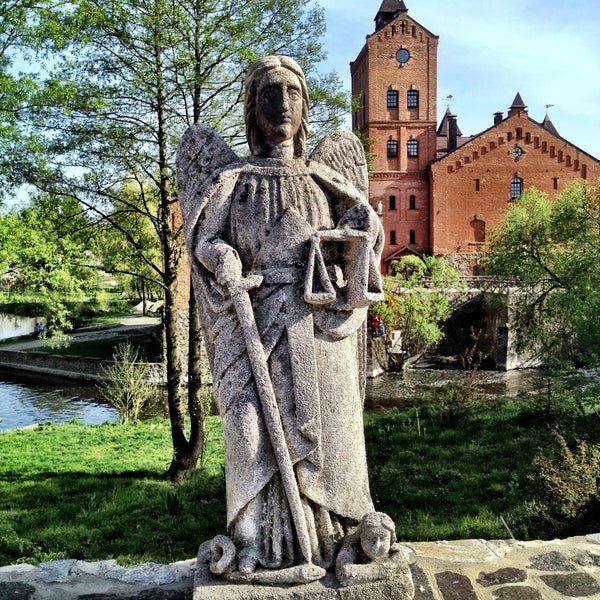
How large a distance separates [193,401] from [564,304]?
9217 millimetres

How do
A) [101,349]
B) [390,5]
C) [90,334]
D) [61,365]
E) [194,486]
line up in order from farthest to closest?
[390,5], [90,334], [101,349], [61,365], [194,486]

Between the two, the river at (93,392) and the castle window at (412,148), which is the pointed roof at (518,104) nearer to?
the castle window at (412,148)

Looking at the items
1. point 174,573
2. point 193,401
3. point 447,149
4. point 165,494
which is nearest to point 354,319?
point 174,573

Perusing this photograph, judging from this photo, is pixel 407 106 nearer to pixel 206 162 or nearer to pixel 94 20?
pixel 94 20

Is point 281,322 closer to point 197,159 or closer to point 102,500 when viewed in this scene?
point 197,159

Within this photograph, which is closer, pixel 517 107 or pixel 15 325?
pixel 517 107

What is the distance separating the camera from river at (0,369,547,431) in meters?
18.9

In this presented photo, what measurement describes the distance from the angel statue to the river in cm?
1496

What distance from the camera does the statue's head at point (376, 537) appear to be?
3006 mm

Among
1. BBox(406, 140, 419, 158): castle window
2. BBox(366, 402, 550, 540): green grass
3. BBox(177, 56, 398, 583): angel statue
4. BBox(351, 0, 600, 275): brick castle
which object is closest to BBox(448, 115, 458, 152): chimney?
BBox(351, 0, 600, 275): brick castle

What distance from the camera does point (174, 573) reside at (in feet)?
13.1

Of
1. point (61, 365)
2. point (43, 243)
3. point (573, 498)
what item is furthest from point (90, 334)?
point (573, 498)

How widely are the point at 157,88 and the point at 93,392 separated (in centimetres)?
1497

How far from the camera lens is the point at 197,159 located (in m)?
3.67
